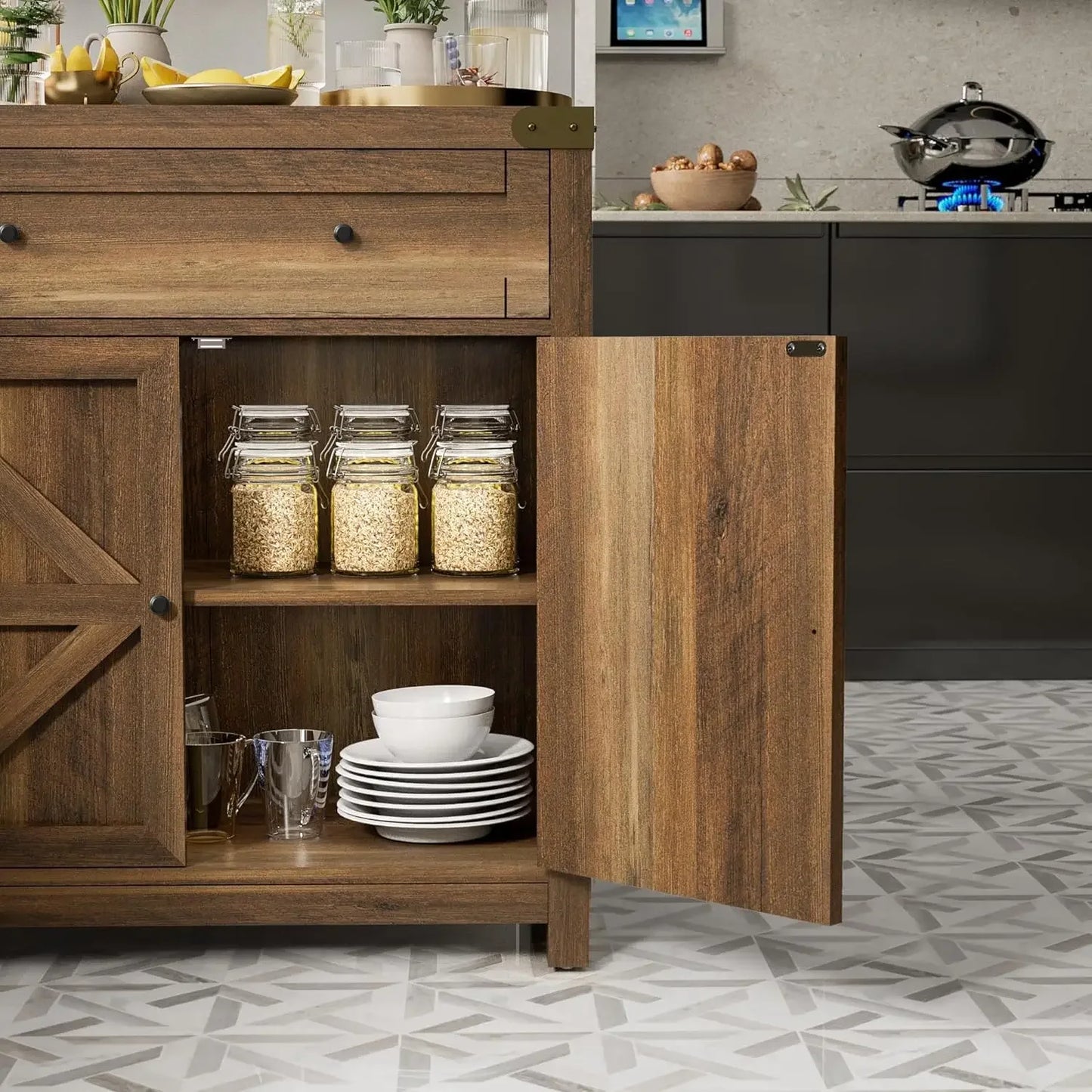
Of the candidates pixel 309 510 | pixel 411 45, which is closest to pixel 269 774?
pixel 309 510

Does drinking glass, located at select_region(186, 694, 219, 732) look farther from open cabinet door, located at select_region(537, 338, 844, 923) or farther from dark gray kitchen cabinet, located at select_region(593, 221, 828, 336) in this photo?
Result: dark gray kitchen cabinet, located at select_region(593, 221, 828, 336)

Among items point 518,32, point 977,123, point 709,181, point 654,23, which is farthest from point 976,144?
point 518,32

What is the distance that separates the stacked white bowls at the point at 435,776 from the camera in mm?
2076

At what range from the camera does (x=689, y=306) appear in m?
3.92

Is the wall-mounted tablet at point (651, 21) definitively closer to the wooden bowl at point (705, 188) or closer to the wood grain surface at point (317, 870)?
the wooden bowl at point (705, 188)

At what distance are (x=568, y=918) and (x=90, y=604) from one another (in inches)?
29.0

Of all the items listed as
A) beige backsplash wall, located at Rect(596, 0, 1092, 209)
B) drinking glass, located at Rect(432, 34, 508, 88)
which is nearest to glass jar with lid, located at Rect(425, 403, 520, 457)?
drinking glass, located at Rect(432, 34, 508, 88)

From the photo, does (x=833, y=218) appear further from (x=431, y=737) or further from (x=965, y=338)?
(x=431, y=737)

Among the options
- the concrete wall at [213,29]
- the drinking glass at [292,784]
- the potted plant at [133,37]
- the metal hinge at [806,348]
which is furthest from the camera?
the concrete wall at [213,29]

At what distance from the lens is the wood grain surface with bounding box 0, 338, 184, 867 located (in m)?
1.94

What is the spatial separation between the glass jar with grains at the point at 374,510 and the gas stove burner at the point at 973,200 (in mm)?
2338

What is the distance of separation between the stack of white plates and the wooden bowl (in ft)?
6.90

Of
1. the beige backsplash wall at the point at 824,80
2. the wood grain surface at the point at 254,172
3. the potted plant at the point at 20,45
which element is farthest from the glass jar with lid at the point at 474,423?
the beige backsplash wall at the point at 824,80

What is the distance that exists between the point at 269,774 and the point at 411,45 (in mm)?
A: 1005
